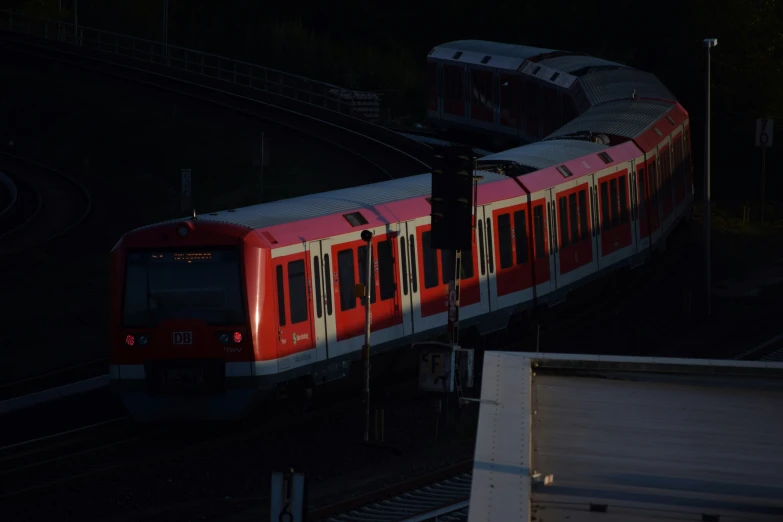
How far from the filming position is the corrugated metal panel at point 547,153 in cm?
2683

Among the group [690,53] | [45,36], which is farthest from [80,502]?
[45,36]

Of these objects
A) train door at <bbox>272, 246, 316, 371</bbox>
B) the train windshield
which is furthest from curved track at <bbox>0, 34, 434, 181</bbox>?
the train windshield

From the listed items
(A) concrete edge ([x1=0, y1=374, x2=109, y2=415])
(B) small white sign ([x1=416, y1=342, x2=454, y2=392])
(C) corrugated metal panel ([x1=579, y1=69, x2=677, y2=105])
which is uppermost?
(C) corrugated metal panel ([x1=579, y1=69, x2=677, y2=105])

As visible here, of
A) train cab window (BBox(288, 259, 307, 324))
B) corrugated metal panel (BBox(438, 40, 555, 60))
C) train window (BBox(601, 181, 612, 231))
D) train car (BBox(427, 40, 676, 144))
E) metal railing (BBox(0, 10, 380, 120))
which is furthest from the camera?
metal railing (BBox(0, 10, 380, 120))

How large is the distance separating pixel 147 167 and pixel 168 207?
9.18 metres

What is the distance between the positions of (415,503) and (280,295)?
389 centimetres

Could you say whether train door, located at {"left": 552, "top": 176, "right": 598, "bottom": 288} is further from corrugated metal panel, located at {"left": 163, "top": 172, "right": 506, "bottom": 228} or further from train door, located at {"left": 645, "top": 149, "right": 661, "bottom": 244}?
train door, located at {"left": 645, "top": 149, "right": 661, "bottom": 244}

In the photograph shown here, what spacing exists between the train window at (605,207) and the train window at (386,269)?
8290mm

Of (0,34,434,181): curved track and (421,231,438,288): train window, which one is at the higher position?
(0,34,434,181): curved track

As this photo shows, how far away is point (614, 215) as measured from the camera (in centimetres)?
2936

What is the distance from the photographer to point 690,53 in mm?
53844

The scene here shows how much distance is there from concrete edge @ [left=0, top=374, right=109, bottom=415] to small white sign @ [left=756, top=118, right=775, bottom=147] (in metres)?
18.7

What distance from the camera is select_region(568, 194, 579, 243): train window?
88.8ft

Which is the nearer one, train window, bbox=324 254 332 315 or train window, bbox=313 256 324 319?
train window, bbox=313 256 324 319
